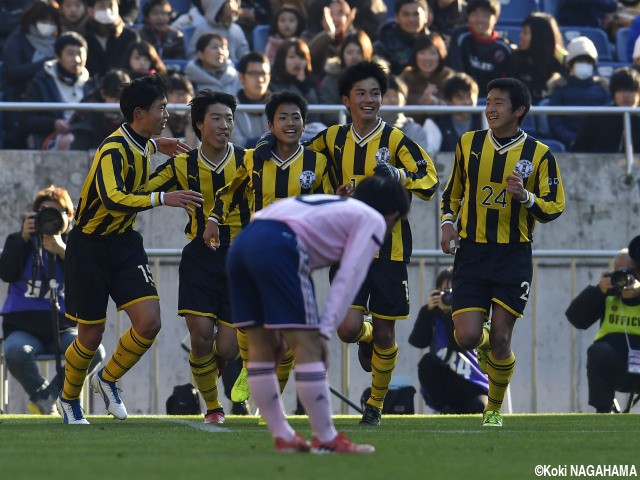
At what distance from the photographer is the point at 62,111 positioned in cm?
1391

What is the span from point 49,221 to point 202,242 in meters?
1.75

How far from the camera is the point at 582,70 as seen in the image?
15.6 m

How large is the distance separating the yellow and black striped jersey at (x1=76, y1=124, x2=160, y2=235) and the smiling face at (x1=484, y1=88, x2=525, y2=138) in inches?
88.5

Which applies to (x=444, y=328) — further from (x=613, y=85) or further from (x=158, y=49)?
(x=158, y=49)

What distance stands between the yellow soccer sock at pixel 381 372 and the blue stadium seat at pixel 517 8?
30.6 feet

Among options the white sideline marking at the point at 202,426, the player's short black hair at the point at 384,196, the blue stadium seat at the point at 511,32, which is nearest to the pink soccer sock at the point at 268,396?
the player's short black hair at the point at 384,196

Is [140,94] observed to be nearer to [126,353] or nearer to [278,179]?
[278,179]

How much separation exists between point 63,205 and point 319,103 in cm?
389

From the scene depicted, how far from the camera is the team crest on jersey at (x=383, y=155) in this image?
995cm

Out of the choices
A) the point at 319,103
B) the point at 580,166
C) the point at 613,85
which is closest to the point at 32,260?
the point at 319,103

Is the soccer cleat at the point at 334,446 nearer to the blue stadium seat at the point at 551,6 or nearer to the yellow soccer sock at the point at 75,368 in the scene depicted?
the yellow soccer sock at the point at 75,368

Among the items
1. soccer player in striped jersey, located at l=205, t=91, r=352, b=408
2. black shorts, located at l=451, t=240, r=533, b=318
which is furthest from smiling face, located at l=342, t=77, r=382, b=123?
black shorts, located at l=451, t=240, r=533, b=318

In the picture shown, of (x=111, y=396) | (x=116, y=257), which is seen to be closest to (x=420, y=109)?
(x=116, y=257)

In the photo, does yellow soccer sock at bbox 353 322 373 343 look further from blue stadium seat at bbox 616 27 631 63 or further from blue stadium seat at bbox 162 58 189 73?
blue stadium seat at bbox 616 27 631 63
